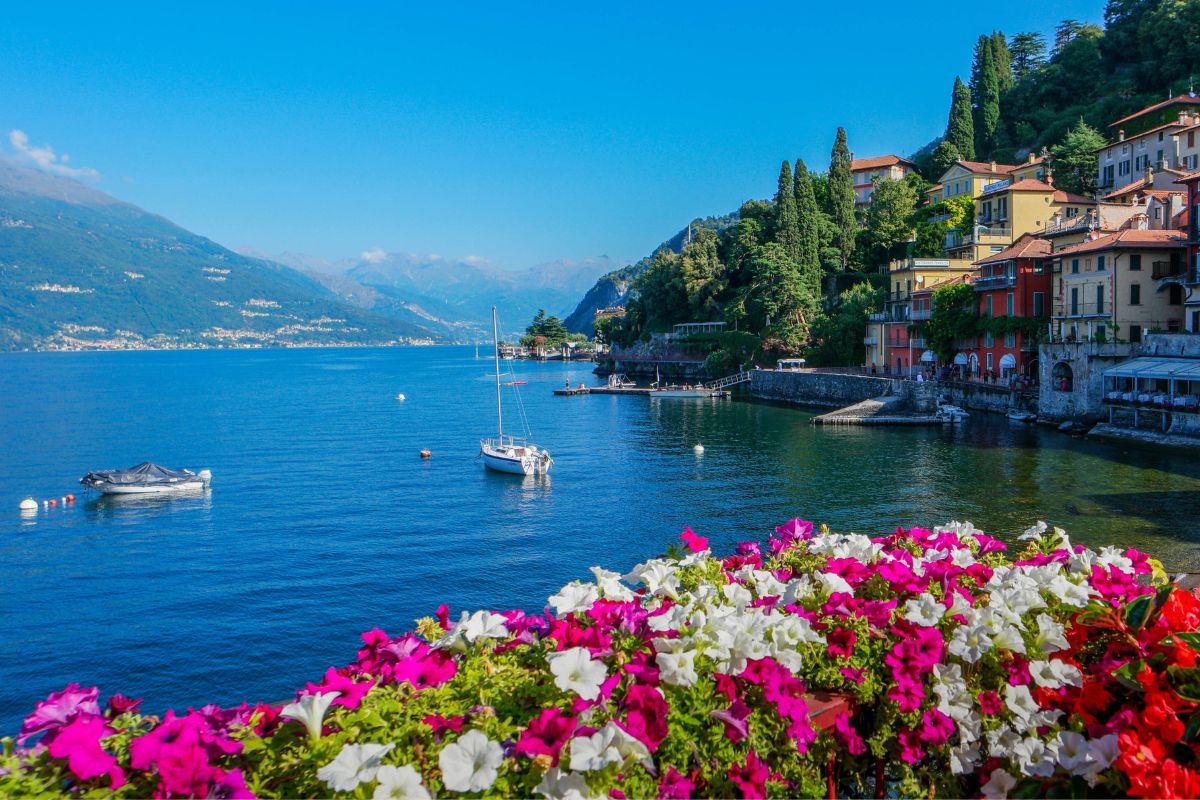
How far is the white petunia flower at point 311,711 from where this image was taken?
3893mm

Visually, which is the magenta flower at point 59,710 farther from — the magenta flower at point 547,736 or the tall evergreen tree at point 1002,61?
the tall evergreen tree at point 1002,61

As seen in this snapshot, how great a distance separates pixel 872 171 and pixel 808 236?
27.2 meters

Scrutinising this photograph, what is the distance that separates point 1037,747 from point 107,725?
506 cm

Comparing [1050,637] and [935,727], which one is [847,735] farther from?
[1050,637]

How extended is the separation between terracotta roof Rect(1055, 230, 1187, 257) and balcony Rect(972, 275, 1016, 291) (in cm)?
676

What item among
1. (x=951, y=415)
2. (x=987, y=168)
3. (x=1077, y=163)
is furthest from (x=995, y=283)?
(x=987, y=168)

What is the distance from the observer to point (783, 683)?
4543 mm

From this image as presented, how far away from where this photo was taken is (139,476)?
41.3m

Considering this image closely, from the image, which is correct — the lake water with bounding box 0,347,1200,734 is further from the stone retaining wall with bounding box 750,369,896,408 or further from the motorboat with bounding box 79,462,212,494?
the stone retaining wall with bounding box 750,369,896,408

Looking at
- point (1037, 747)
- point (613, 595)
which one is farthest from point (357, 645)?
point (1037, 747)

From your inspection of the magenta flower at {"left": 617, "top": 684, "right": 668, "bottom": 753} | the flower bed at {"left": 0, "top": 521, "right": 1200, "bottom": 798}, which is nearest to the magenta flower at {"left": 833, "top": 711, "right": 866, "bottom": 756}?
the flower bed at {"left": 0, "top": 521, "right": 1200, "bottom": 798}

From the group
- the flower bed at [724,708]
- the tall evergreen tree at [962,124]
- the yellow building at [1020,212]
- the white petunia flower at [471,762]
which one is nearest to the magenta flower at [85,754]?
the flower bed at [724,708]

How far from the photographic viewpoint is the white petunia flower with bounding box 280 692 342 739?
3.89m

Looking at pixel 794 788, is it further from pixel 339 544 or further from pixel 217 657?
pixel 339 544
